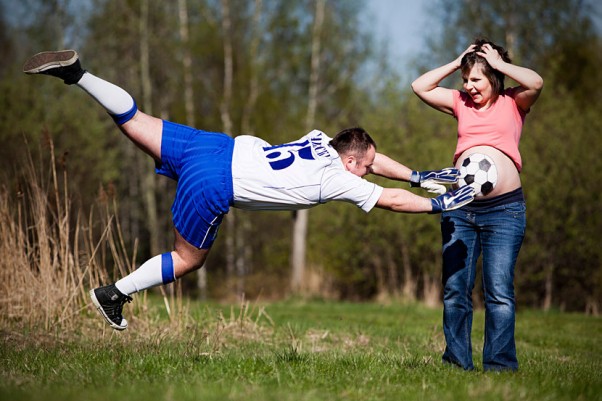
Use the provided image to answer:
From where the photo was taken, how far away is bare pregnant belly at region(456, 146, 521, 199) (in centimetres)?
496

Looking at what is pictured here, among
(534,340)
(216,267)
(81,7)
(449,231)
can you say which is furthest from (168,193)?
(449,231)

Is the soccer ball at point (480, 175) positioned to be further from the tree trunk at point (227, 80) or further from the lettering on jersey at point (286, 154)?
the tree trunk at point (227, 80)

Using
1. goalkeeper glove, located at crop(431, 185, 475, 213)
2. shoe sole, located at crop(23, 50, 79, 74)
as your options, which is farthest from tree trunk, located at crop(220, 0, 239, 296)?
goalkeeper glove, located at crop(431, 185, 475, 213)

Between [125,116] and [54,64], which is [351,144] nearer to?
[125,116]

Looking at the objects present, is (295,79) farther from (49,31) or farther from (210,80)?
(49,31)

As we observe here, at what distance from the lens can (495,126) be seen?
5.05 m

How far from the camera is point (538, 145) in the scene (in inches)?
608

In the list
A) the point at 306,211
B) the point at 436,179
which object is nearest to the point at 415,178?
the point at 436,179

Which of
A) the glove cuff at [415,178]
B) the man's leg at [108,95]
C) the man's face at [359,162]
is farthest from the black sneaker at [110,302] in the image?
the glove cuff at [415,178]

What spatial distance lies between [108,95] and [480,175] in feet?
8.50

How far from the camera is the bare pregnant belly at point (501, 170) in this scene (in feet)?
16.3

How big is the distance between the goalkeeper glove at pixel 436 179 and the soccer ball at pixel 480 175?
65 millimetres

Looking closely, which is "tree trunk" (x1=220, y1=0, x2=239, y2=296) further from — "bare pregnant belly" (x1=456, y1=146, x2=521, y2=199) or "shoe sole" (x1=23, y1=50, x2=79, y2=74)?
"bare pregnant belly" (x1=456, y1=146, x2=521, y2=199)

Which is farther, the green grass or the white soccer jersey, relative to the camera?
the white soccer jersey
